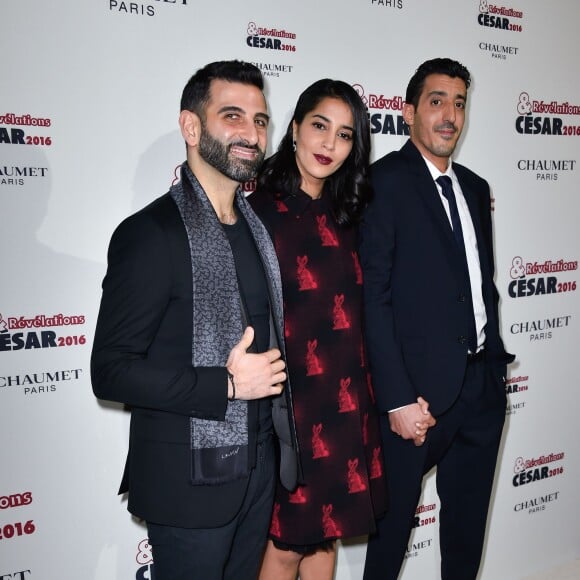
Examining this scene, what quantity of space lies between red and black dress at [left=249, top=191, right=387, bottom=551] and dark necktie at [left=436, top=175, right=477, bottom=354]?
0.42 metres

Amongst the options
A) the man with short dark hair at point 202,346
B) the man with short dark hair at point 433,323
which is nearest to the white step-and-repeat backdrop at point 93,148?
the man with short dark hair at point 433,323

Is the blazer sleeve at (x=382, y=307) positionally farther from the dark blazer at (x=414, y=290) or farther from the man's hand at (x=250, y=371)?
the man's hand at (x=250, y=371)

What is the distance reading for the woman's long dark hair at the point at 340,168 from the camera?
5.90ft

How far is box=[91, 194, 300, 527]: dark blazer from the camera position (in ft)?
4.15

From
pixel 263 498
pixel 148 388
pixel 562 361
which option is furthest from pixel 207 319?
pixel 562 361

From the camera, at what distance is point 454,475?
2.21 m

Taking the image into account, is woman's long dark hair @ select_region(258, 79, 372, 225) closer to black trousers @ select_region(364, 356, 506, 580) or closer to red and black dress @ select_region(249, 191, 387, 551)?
red and black dress @ select_region(249, 191, 387, 551)

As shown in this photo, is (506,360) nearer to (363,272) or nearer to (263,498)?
(363,272)

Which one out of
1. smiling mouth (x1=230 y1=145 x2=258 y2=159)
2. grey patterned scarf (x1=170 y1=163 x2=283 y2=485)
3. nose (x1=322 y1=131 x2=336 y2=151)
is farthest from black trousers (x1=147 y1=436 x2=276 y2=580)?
nose (x1=322 y1=131 x2=336 y2=151)

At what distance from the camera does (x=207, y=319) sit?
134 cm

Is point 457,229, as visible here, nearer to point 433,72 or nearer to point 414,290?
point 414,290

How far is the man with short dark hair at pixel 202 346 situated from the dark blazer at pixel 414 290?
1.53 ft

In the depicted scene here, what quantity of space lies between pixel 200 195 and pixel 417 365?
94 centimetres

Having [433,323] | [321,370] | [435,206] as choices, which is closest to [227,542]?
[321,370]
